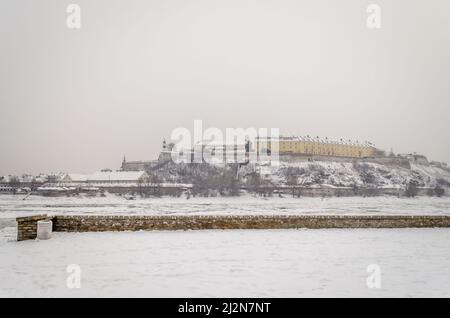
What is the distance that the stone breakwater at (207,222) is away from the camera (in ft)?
45.5

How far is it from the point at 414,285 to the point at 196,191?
61705mm

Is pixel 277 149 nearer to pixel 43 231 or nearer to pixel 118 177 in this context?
pixel 118 177

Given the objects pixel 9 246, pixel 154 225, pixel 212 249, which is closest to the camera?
pixel 212 249

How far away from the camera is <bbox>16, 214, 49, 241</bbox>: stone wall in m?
12.3

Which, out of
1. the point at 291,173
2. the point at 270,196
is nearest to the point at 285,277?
the point at 270,196

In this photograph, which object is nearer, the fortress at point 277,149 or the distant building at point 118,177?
the distant building at point 118,177

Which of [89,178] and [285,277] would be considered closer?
[285,277]

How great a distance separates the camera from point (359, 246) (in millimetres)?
11383

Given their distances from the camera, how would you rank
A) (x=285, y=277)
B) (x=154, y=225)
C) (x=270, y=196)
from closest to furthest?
(x=285, y=277), (x=154, y=225), (x=270, y=196)

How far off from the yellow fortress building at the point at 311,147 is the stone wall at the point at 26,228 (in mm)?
82118

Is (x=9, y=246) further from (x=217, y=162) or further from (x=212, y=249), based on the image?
(x=217, y=162)

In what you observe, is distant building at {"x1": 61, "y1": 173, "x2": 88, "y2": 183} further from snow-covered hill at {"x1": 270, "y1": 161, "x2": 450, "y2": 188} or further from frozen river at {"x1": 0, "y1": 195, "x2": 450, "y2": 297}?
frozen river at {"x1": 0, "y1": 195, "x2": 450, "y2": 297}

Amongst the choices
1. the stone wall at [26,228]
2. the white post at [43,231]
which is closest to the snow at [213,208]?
the stone wall at [26,228]

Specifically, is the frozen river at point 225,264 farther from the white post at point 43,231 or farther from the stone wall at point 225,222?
the stone wall at point 225,222
